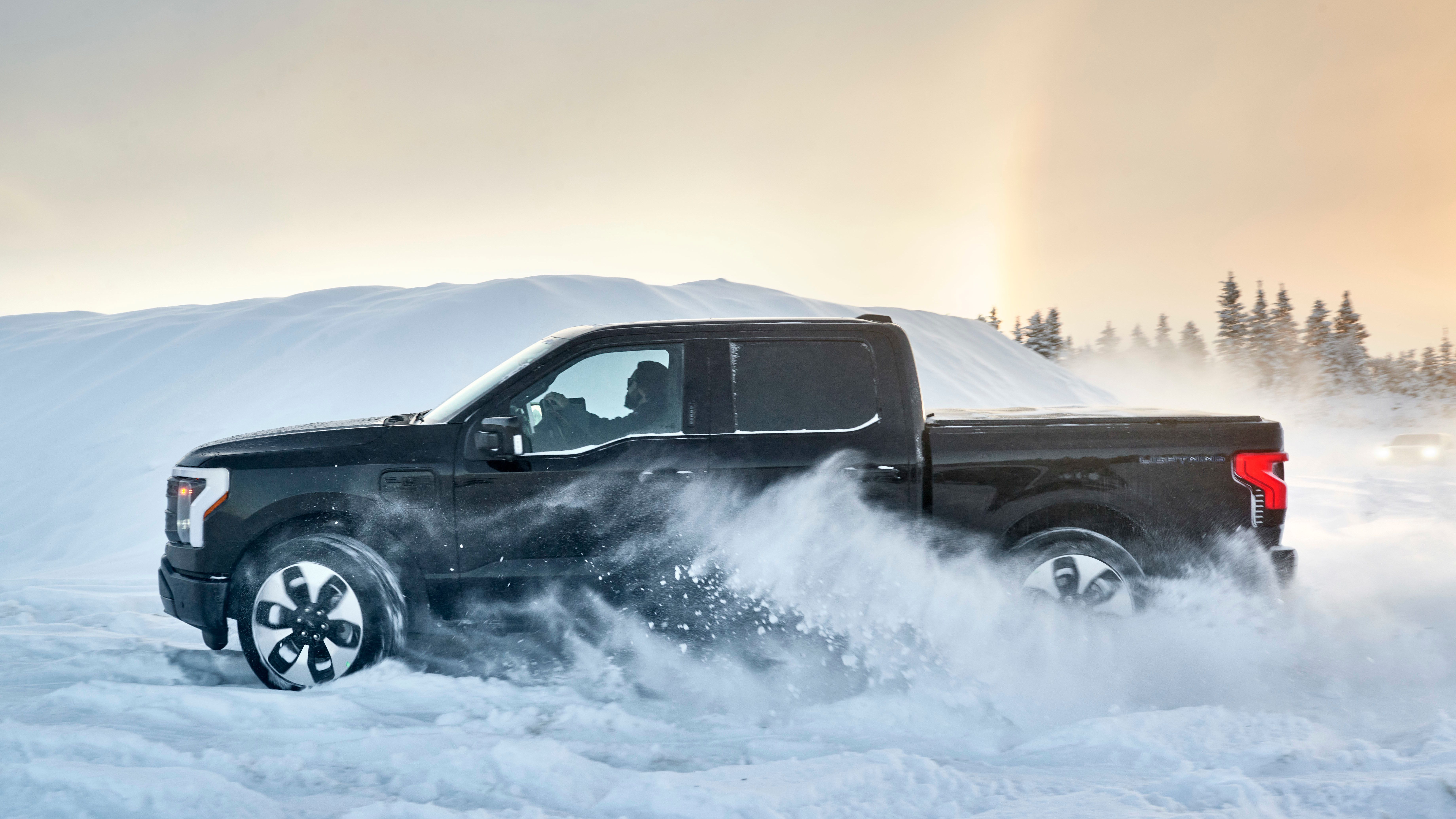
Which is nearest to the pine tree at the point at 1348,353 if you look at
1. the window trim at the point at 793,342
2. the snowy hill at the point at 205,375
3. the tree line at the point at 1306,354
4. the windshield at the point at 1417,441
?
the tree line at the point at 1306,354

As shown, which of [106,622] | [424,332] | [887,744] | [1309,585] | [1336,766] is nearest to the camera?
[1336,766]

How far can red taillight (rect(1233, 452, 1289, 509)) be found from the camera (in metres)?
4.04

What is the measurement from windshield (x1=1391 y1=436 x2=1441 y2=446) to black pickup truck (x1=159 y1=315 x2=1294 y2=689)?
25.4 metres

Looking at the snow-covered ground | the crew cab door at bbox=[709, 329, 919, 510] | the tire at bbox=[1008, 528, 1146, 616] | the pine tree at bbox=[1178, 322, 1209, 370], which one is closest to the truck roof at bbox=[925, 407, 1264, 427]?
the crew cab door at bbox=[709, 329, 919, 510]

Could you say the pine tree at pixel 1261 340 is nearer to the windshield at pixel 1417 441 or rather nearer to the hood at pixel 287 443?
the windshield at pixel 1417 441

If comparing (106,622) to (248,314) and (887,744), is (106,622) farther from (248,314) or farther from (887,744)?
(248,314)

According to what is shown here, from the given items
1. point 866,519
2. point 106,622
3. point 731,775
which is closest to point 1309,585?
point 866,519

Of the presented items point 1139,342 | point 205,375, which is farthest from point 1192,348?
point 205,375

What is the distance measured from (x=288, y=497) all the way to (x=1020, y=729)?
3397 millimetres

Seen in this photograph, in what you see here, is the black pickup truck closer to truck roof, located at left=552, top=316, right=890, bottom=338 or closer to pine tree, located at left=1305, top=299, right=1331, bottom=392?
truck roof, located at left=552, top=316, right=890, bottom=338

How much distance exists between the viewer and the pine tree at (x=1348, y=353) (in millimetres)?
66812

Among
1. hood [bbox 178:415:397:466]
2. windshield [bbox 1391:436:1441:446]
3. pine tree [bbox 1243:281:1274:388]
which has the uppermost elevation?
pine tree [bbox 1243:281:1274:388]

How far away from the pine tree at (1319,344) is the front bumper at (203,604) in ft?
263

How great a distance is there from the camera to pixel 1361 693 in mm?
3803
